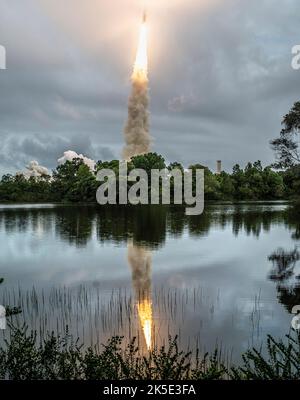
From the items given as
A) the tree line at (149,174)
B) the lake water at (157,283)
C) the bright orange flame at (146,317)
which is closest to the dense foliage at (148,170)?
the tree line at (149,174)

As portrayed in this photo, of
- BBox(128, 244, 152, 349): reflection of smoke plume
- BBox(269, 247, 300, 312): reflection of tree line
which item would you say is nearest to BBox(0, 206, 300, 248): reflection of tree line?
BBox(128, 244, 152, 349): reflection of smoke plume

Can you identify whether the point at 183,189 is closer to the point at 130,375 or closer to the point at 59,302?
the point at 59,302

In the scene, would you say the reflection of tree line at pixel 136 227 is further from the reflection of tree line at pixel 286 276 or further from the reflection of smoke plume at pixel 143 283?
the reflection of tree line at pixel 286 276

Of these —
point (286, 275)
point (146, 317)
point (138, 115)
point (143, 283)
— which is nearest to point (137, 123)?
point (138, 115)

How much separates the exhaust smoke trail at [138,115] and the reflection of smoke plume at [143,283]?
73.1 meters

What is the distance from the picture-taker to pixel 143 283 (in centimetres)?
2445

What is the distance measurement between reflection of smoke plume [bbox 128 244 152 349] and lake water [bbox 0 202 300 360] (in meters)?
0.04

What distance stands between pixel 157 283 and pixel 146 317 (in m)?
7.24

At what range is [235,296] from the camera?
21.4 m

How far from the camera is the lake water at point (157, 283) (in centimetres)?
1600

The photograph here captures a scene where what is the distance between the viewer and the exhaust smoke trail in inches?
4385

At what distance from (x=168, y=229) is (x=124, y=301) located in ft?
95.6

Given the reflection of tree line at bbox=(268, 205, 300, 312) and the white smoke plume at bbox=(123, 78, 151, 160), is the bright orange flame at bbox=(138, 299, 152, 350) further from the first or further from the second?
the white smoke plume at bbox=(123, 78, 151, 160)
